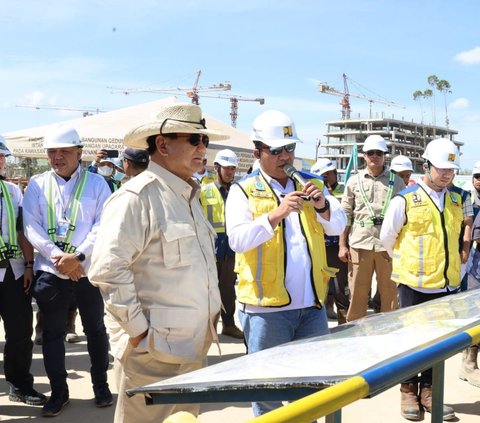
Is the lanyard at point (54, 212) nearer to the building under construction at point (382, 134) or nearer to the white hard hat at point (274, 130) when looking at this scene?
the white hard hat at point (274, 130)

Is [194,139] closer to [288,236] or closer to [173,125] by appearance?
[173,125]

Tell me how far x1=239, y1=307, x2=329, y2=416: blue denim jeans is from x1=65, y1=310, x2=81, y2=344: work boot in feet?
11.8

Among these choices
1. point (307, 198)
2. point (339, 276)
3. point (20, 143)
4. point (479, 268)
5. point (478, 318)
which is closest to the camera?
point (478, 318)

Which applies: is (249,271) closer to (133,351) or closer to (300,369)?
(133,351)

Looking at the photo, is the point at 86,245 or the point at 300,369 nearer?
the point at 300,369

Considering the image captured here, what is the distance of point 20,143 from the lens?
41.2 ft

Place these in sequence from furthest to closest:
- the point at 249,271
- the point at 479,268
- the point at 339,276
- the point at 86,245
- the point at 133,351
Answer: the point at 339,276
the point at 479,268
the point at 86,245
the point at 249,271
the point at 133,351

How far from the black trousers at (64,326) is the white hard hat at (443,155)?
2622 mm

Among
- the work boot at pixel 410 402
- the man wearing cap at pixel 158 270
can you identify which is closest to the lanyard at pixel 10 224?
the man wearing cap at pixel 158 270

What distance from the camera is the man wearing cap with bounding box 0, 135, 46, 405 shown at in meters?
4.48

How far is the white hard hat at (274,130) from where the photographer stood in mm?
3383

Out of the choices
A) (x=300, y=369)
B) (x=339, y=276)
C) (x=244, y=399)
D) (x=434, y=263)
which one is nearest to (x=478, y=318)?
(x=300, y=369)

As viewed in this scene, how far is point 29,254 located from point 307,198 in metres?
2.42

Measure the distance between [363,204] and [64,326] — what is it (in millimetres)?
3456
